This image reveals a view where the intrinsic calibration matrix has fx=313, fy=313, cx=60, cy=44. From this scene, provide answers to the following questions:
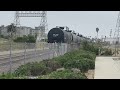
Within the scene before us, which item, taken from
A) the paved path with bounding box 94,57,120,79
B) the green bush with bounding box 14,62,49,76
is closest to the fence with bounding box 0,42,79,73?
the green bush with bounding box 14,62,49,76

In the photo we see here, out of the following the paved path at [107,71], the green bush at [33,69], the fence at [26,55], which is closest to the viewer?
the green bush at [33,69]

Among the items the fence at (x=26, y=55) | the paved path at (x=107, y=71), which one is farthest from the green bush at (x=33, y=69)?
the paved path at (x=107, y=71)

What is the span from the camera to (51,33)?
108ft

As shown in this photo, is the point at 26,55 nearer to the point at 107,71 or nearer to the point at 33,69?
the point at 107,71

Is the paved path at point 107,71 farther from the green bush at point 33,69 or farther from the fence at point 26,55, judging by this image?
the fence at point 26,55

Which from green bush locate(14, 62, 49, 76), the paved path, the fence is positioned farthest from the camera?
the fence

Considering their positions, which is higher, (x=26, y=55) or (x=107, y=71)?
(x=26, y=55)

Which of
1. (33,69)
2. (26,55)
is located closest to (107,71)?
(33,69)

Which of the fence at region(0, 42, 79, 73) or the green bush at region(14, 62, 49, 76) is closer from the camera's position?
the green bush at region(14, 62, 49, 76)

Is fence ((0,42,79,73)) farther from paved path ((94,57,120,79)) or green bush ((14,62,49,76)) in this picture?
paved path ((94,57,120,79))
